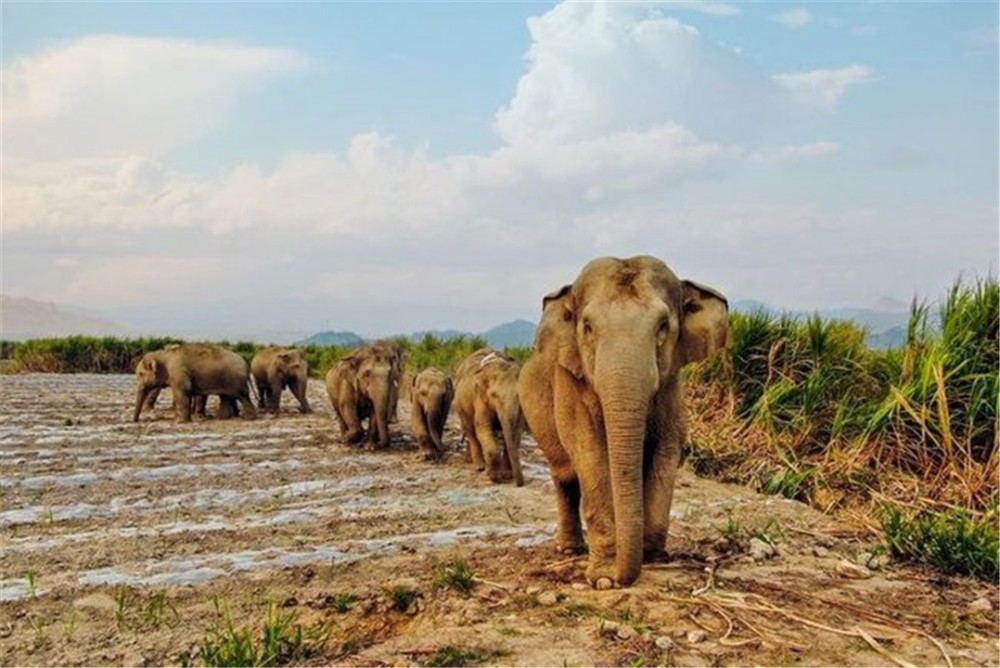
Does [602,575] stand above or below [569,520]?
below

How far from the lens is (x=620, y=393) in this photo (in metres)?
5.32

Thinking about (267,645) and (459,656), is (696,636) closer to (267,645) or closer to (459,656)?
(459,656)

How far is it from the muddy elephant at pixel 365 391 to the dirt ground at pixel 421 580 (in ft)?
6.41

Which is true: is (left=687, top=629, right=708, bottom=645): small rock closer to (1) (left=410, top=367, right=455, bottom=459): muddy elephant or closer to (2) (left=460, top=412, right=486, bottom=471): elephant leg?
(2) (left=460, top=412, right=486, bottom=471): elephant leg

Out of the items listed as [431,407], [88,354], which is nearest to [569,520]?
[431,407]

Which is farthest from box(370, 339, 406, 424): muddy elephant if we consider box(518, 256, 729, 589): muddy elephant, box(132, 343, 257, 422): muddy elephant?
box(518, 256, 729, 589): muddy elephant

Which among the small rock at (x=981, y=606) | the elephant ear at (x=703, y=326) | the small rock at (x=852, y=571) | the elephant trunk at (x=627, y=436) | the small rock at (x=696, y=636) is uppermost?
the elephant ear at (x=703, y=326)

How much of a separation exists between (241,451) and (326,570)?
6208 mm

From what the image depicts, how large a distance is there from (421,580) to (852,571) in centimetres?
266

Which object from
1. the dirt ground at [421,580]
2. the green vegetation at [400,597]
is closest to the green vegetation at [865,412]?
the dirt ground at [421,580]

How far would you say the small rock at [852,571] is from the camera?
20.3 ft

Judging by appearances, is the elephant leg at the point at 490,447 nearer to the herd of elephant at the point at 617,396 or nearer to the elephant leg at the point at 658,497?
the herd of elephant at the point at 617,396

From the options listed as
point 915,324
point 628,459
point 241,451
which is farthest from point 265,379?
point 628,459

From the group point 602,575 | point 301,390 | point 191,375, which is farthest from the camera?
point 301,390
